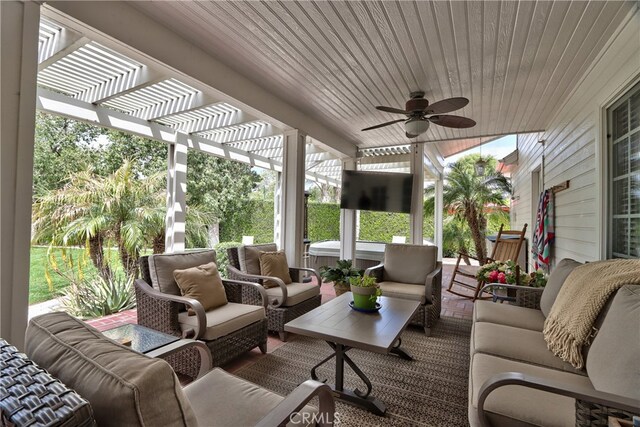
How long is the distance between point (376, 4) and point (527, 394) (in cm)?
244

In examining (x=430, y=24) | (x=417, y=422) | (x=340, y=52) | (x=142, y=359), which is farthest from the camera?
(x=340, y=52)

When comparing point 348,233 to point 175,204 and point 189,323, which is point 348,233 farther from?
point 189,323

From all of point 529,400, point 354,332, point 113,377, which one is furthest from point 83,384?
point 529,400

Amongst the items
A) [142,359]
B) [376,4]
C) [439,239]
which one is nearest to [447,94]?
[376,4]

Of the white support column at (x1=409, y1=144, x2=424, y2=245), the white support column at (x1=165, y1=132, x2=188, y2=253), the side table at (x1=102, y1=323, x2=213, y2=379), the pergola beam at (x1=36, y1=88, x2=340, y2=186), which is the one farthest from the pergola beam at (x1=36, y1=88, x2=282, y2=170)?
the white support column at (x1=409, y1=144, x2=424, y2=245)

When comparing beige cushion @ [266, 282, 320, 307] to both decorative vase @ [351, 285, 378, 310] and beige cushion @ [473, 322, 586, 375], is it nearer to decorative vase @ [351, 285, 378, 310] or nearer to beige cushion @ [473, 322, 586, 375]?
decorative vase @ [351, 285, 378, 310]

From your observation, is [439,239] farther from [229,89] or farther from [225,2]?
[225,2]

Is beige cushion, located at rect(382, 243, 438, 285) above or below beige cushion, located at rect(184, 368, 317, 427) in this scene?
above

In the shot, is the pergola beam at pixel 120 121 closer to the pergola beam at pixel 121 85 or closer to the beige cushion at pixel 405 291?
the pergola beam at pixel 121 85

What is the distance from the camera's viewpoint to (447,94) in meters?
3.59

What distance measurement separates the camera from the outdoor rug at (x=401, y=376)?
6.05 feet

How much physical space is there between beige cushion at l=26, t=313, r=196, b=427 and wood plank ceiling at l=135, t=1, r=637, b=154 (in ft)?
7.37

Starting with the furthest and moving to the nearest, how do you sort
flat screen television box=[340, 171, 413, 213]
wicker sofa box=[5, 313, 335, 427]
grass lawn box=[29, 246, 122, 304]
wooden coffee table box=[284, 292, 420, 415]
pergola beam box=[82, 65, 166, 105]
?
flat screen television box=[340, 171, 413, 213]
grass lawn box=[29, 246, 122, 304]
pergola beam box=[82, 65, 166, 105]
wooden coffee table box=[284, 292, 420, 415]
wicker sofa box=[5, 313, 335, 427]

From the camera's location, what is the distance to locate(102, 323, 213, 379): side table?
1.42m
